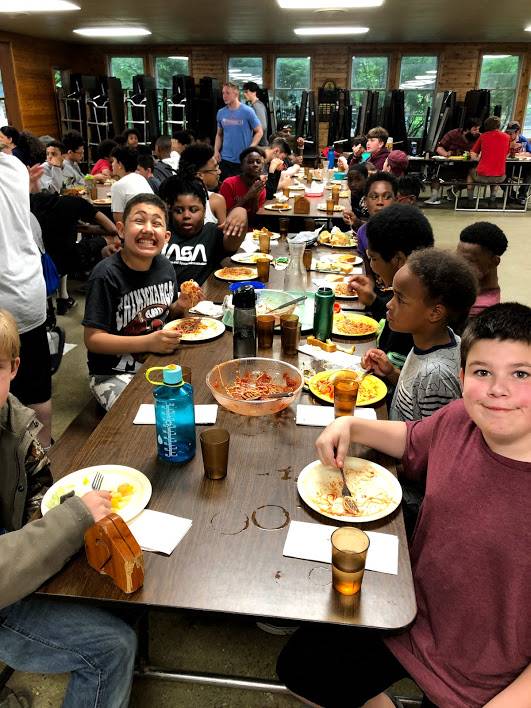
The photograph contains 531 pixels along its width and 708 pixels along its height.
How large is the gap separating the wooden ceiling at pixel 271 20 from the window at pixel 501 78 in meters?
0.60

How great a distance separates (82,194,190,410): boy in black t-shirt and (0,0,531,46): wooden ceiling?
6.35 metres

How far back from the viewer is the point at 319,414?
1611 millimetres

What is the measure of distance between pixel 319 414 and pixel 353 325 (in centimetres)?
79

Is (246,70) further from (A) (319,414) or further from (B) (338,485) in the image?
(B) (338,485)

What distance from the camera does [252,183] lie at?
15.3 feet

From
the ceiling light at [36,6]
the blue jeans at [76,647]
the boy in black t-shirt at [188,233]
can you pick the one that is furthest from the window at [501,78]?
the blue jeans at [76,647]

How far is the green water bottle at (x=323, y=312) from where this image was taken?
2.09m

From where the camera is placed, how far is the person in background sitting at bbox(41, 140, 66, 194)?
5676 mm

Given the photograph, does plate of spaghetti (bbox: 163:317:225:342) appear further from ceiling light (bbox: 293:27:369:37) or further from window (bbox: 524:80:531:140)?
window (bbox: 524:80:531:140)

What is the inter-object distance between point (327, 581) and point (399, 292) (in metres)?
1.05

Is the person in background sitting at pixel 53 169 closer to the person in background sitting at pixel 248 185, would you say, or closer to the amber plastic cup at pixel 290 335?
the person in background sitting at pixel 248 185

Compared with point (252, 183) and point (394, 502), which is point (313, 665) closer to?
point (394, 502)

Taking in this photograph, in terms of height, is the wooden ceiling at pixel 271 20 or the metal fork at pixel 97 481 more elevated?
the wooden ceiling at pixel 271 20

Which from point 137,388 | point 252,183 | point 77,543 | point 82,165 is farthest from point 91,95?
point 77,543
